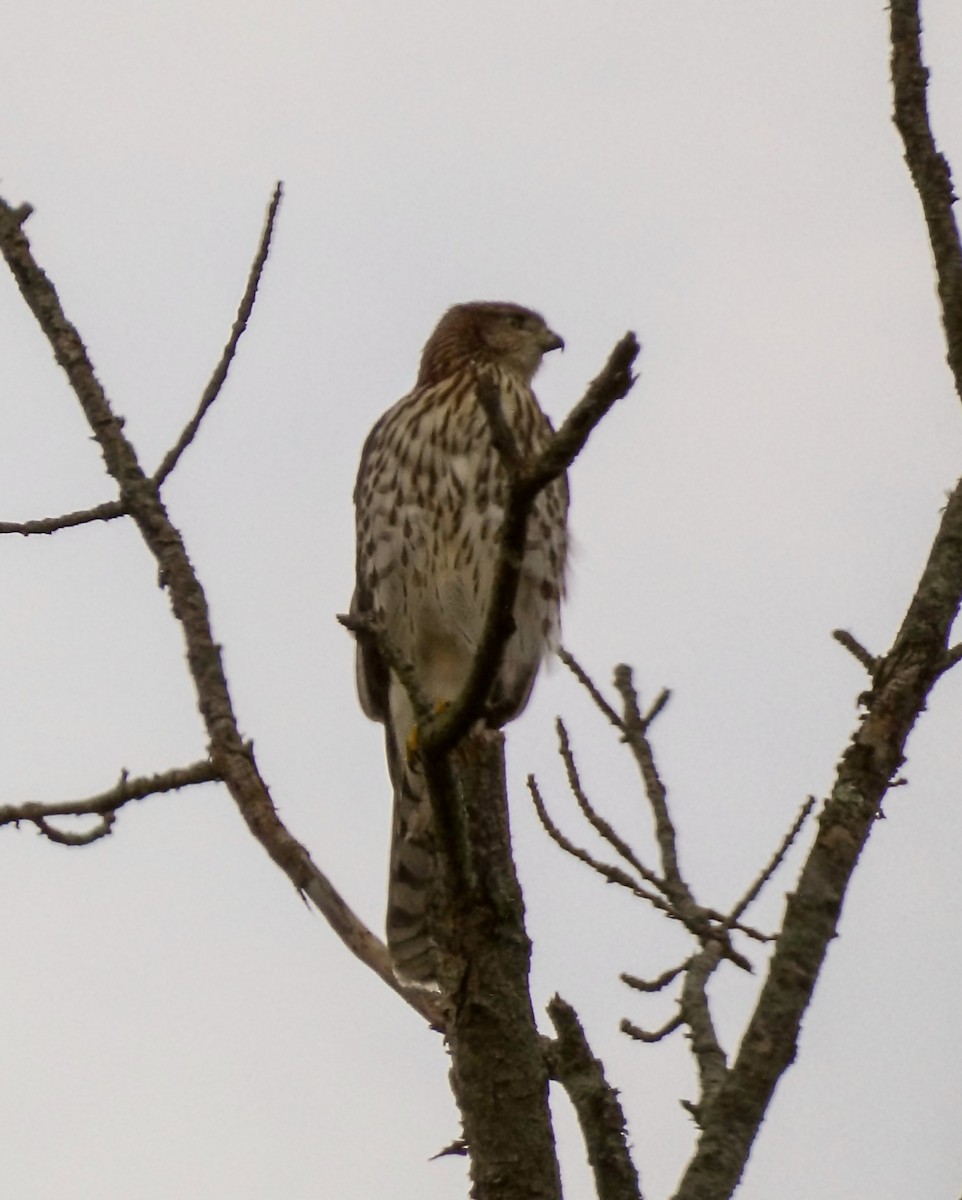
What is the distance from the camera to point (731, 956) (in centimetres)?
326

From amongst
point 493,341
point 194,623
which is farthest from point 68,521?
point 493,341

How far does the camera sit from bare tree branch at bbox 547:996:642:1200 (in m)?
2.92

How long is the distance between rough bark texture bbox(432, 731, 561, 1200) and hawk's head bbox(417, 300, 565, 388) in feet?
10.2

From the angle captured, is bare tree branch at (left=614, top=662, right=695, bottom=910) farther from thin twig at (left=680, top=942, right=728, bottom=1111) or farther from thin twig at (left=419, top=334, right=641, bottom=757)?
thin twig at (left=419, top=334, right=641, bottom=757)

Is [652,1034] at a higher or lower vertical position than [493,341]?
lower

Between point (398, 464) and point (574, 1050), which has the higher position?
point (398, 464)

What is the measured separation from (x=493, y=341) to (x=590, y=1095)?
146 inches

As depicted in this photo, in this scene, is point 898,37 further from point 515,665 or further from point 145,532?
point 515,665

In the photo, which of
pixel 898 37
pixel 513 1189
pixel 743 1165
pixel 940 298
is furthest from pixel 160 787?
pixel 898 37

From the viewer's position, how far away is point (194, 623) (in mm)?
3199

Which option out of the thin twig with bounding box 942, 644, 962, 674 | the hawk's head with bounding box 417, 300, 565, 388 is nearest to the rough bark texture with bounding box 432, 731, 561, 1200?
the thin twig with bounding box 942, 644, 962, 674

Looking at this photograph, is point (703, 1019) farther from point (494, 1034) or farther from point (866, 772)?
point (866, 772)

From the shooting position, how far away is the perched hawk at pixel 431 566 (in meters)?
5.17

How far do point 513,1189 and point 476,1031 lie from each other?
0.27 metres
